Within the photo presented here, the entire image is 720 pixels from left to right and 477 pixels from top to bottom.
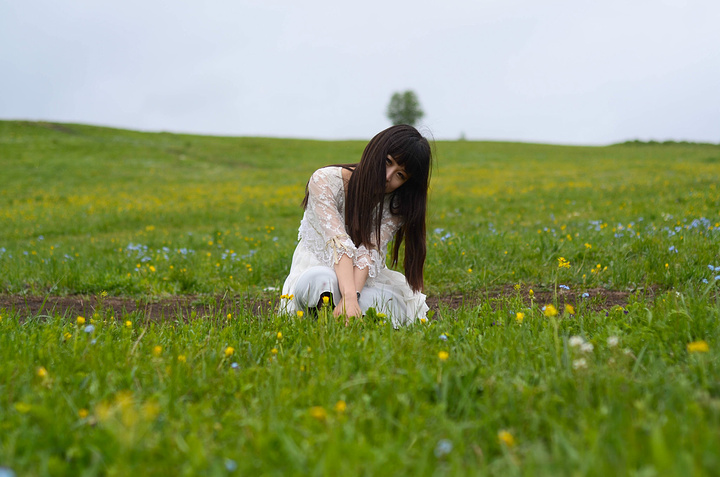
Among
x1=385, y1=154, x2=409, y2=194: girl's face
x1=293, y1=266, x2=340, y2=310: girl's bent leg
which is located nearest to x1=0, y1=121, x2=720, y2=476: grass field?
x1=293, y1=266, x2=340, y2=310: girl's bent leg

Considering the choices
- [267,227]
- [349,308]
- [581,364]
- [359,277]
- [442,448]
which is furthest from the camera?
[267,227]

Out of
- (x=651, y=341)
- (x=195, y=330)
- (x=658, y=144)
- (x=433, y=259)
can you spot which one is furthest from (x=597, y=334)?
(x=658, y=144)

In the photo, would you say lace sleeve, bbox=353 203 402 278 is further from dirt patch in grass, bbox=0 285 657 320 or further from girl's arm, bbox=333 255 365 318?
dirt patch in grass, bbox=0 285 657 320

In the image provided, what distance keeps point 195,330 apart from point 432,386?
1777 mm

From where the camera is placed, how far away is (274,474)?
1.50 meters

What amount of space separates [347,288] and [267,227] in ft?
22.8

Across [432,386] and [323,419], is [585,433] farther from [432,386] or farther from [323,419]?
[323,419]

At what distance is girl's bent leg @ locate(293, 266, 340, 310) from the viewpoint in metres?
3.69

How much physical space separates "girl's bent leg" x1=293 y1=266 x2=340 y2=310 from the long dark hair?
429 mm

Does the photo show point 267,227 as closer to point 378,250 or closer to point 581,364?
point 378,250

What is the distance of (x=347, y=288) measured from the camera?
12.0 feet

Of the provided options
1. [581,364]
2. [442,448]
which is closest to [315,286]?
[581,364]

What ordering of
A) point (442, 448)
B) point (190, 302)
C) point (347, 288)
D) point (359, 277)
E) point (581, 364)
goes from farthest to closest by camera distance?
point (190, 302), point (359, 277), point (347, 288), point (581, 364), point (442, 448)

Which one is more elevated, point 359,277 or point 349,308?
point 359,277
